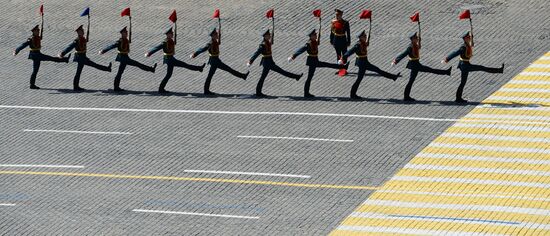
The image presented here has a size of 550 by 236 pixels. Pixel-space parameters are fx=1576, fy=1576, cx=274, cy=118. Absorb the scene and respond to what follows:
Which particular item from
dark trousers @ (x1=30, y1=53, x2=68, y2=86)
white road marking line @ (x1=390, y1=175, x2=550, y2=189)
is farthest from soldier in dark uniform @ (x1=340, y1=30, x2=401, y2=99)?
dark trousers @ (x1=30, y1=53, x2=68, y2=86)

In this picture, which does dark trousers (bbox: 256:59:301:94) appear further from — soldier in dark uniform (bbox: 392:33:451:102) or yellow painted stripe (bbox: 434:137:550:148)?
yellow painted stripe (bbox: 434:137:550:148)

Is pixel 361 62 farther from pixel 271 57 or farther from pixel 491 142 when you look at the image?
pixel 491 142

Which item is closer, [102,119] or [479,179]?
[479,179]

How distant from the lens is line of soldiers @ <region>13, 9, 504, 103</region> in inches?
1591

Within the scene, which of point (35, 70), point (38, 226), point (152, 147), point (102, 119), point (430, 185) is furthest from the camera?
point (35, 70)

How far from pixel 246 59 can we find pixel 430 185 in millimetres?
12327

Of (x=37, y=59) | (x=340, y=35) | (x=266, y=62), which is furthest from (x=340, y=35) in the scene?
(x=37, y=59)

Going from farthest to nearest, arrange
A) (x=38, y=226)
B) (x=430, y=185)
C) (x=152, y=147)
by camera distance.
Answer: (x=152, y=147), (x=430, y=185), (x=38, y=226)

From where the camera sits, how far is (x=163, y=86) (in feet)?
140

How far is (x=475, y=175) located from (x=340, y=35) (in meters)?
10.5

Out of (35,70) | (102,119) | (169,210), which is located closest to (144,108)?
(102,119)

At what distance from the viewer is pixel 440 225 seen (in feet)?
103

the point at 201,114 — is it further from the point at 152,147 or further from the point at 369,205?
the point at 369,205

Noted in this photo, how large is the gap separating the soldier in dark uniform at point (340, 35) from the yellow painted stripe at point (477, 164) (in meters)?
8.88
